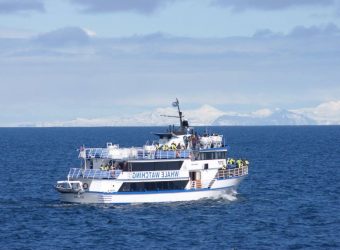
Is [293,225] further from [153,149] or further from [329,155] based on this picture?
[329,155]

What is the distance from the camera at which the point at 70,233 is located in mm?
62969

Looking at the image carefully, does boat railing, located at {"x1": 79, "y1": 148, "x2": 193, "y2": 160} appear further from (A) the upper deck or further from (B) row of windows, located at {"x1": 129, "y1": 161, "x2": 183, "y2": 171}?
(B) row of windows, located at {"x1": 129, "y1": 161, "x2": 183, "y2": 171}

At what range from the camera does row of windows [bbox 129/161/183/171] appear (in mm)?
74750

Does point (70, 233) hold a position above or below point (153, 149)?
below

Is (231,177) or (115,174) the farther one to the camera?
(231,177)

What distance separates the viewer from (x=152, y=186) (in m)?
75.1

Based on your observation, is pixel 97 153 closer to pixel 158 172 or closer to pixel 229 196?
pixel 158 172

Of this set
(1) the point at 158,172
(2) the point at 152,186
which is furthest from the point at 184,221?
(1) the point at 158,172

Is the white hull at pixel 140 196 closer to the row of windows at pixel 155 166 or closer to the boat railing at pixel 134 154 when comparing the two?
the row of windows at pixel 155 166

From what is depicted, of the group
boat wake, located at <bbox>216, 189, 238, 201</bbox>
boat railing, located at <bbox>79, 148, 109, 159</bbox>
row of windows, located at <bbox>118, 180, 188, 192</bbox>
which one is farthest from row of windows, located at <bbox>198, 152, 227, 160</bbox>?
boat railing, located at <bbox>79, 148, 109, 159</bbox>

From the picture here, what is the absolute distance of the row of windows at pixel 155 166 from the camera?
7475cm

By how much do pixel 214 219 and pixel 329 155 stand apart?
89.4 meters

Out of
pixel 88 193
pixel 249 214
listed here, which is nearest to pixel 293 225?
pixel 249 214

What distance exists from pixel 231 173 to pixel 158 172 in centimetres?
883
